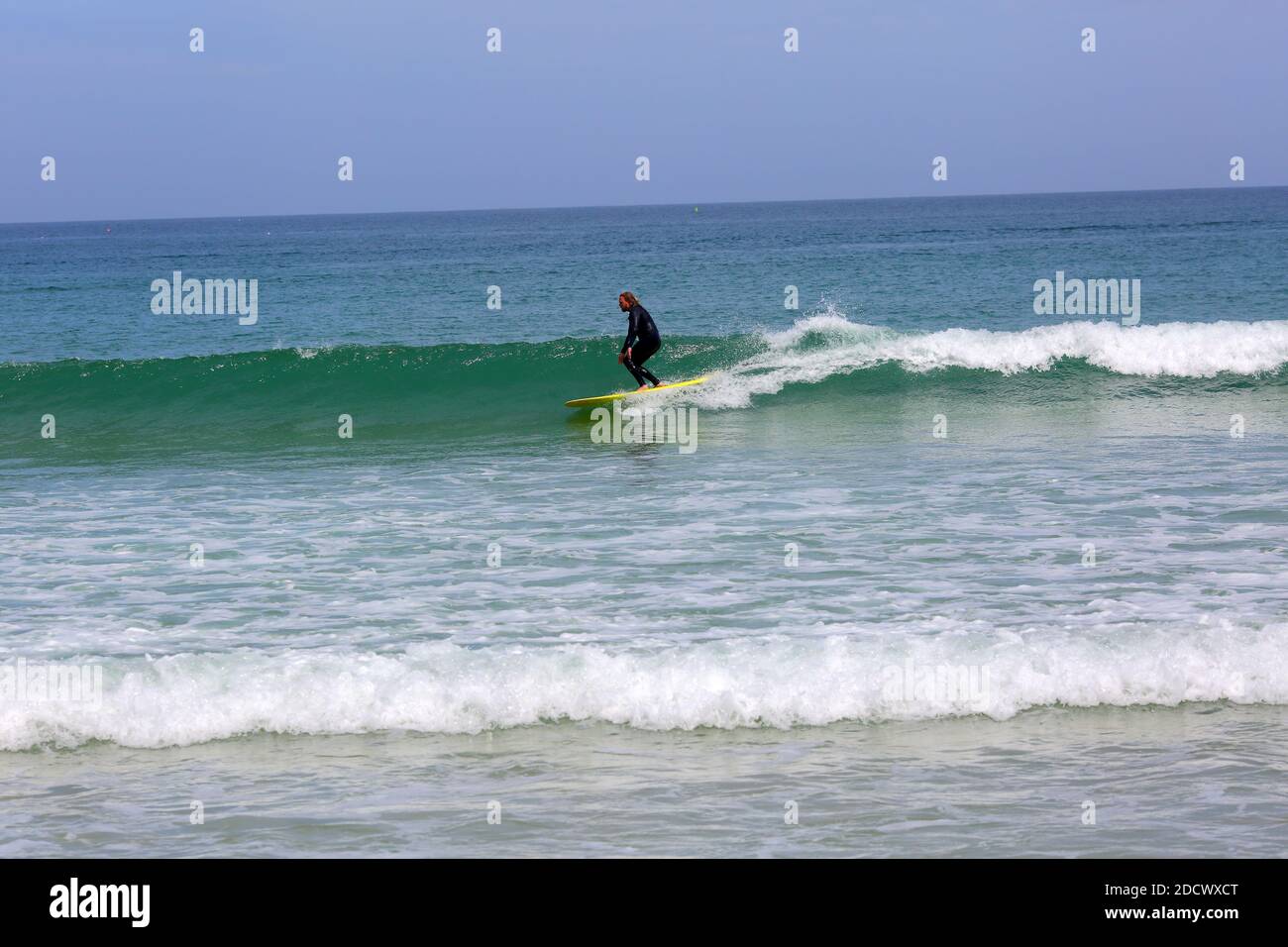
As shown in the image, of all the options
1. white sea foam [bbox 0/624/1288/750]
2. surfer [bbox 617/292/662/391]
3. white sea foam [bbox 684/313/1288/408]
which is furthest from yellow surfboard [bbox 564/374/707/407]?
white sea foam [bbox 0/624/1288/750]

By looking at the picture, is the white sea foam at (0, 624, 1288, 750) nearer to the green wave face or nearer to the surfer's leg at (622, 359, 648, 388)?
the surfer's leg at (622, 359, 648, 388)

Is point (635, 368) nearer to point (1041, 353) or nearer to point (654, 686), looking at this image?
point (1041, 353)

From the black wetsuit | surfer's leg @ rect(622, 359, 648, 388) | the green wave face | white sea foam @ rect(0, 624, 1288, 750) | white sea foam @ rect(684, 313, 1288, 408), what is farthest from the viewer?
white sea foam @ rect(684, 313, 1288, 408)

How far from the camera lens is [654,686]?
22.4 feet

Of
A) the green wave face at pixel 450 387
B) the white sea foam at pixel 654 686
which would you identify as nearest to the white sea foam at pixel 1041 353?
the green wave face at pixel 450 387

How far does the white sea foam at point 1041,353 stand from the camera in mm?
21219

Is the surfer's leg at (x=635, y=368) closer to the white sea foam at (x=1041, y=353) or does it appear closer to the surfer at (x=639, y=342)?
the surfer at (x=639, y=342)

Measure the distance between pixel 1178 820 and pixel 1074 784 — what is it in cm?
51

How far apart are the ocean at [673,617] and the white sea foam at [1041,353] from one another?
11cm

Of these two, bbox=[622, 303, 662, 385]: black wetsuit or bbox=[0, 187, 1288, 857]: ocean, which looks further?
bbox=[622, 303, 662, 385]: black wetsuit

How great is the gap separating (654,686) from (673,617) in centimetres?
132

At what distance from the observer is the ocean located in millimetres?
5523

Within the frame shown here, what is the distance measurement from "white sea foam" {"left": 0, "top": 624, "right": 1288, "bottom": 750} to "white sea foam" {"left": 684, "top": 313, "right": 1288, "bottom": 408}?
13341mm
